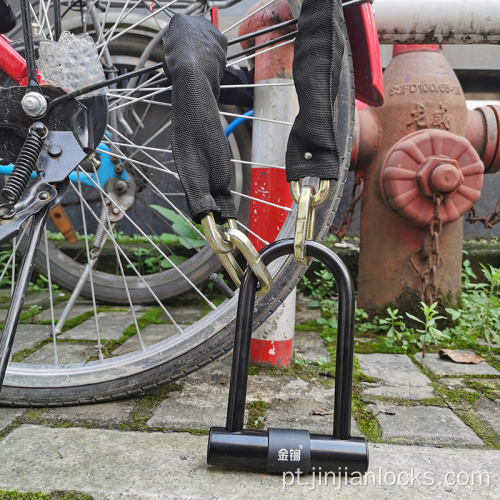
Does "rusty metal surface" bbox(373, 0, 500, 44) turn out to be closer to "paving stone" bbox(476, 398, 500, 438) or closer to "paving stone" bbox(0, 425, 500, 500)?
"paving stone" bbox(476, 398, 500, 438)

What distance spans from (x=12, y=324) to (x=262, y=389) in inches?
25.5

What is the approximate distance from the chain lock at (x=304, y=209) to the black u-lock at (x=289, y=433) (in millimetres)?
45

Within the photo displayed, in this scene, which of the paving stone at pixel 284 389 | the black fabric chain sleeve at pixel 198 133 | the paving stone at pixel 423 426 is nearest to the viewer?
the black fabric chain sleeve at pixel 198 133

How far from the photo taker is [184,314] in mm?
2021

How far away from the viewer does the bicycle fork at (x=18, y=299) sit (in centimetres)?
75

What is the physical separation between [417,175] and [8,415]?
4.34 ft

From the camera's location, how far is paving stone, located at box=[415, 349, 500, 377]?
1356 millimetres

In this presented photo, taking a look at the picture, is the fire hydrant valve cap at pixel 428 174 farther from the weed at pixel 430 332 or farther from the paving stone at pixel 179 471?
the paving stone at pixel 179 471

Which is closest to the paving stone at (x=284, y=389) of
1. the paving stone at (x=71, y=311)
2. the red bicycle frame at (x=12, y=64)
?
the red bicycle frame at (x=12, y=64)

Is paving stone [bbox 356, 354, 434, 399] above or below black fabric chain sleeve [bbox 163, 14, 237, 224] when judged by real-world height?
below

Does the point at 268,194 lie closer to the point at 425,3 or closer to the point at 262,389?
the point at 262,389

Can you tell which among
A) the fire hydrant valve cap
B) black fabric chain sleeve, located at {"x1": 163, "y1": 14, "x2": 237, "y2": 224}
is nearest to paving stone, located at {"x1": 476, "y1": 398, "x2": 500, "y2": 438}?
the fire hydrant valve cap

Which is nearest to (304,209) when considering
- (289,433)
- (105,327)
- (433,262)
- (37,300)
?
(289,433)

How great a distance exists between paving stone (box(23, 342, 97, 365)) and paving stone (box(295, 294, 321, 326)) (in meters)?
0.78
